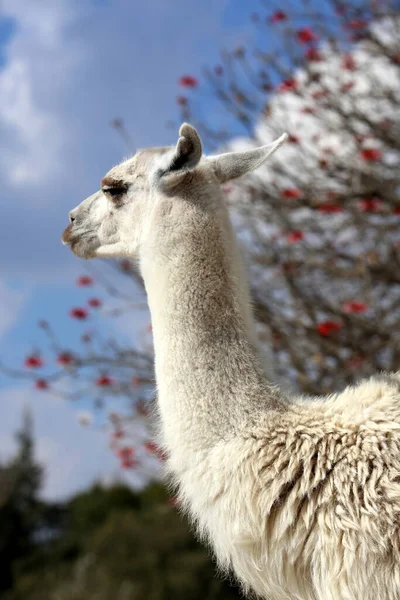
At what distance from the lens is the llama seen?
2.89 m

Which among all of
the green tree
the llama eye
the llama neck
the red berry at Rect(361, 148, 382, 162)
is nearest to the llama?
the llama neck

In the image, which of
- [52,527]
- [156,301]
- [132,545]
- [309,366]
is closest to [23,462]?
[52,527]

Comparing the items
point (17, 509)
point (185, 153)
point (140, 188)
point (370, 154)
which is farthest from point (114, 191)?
point (17, 509)

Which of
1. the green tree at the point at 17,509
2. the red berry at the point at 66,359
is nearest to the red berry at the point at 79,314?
the red berry at the point at 66,359

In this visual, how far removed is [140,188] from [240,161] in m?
0.43

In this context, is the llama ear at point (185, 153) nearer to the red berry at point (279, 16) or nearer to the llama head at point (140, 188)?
the llama head at point (140, 188)

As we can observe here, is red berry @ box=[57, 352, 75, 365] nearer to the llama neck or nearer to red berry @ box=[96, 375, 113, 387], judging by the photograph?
red berry @ box=[96, 375, 113, 387]

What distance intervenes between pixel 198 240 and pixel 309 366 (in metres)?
3.31

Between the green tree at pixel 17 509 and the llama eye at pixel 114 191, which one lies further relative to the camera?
the green tree at pixel 17 509

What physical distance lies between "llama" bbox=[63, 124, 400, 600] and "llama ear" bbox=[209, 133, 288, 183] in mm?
38

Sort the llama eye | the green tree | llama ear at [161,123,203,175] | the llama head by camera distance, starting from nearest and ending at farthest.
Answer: llama ear at [161,123,203,175] → the llama head → the llama eye → the green tree

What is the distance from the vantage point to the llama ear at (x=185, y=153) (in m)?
3.26

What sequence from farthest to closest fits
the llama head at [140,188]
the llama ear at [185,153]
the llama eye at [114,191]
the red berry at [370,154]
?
the red berry at [370,154] → the llama eye at [114,191] → the llama head at [140,188] → the llama ear at [185,153]

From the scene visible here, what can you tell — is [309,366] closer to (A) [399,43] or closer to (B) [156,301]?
(A) [399,43]
